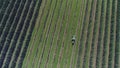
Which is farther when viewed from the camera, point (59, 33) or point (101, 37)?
point (59, 33)

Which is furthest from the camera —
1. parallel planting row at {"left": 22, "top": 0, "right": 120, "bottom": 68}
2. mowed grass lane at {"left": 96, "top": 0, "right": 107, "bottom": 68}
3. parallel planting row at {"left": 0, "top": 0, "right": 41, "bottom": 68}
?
parallel planting row at {"left": 0, "top": 0, "right": 41, "bottom": 68}

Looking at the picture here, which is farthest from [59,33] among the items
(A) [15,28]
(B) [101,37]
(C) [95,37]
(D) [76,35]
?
(A) [15,28]

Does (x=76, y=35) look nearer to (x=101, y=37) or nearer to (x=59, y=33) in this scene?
(x=59, y=33)

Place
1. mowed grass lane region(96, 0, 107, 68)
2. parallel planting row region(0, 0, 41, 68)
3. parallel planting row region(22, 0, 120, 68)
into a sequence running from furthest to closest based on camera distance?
parallel planting row region(0, 0, 41, 68) → parallel planting row region(22, 0, 120, 68) → mowed grass lane region(96, 0, 107, 68)

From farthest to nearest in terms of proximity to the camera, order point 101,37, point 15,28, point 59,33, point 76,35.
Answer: point 15,28
point 59,33
point 76,35
point 101,37

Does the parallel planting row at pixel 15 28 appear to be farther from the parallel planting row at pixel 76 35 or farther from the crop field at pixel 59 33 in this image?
the parallel planting row at pixel 76 35

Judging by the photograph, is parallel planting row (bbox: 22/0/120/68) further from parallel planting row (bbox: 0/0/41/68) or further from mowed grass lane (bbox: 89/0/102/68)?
parallel planting row (bbox: 0/0/41/68)

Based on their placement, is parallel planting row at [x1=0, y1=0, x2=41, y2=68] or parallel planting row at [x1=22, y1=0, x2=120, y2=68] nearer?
parallel planting row at [x1=22, y1=0, x2=120, y2=68]

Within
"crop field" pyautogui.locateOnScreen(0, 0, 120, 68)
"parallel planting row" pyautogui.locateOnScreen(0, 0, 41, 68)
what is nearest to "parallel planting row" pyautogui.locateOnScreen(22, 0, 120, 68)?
"crop field" pyautogui.locateOnScreen(0, 0, 120, 68)

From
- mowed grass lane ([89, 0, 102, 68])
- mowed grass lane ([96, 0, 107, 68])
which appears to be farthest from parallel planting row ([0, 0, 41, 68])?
mowed grass lane ([96, 0, 107, 68])
